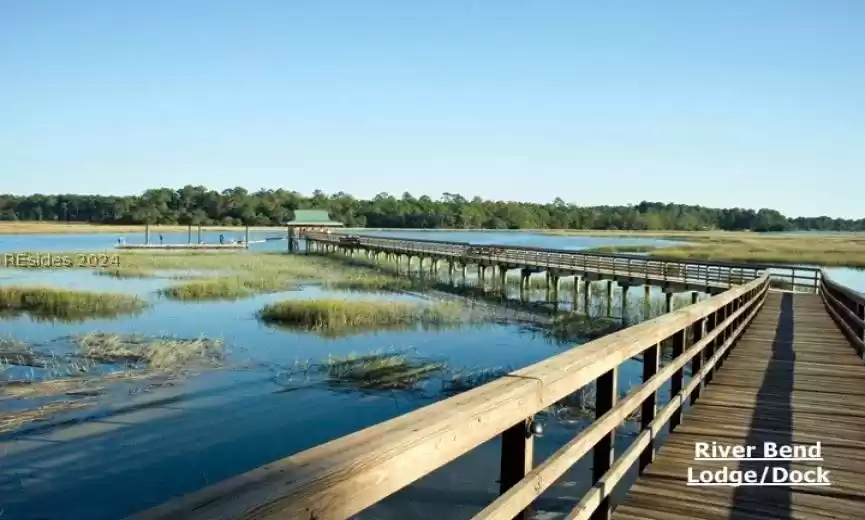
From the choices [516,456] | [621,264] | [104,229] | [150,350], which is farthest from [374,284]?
[104,229]

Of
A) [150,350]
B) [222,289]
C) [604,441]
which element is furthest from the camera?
[222,289]

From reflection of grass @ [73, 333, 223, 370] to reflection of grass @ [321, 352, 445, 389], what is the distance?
2.96 meters

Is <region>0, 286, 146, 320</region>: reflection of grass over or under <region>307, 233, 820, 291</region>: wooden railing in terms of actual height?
under

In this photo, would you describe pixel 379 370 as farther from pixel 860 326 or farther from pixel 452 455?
pixel 452 455

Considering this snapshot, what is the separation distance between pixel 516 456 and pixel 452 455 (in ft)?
1.88

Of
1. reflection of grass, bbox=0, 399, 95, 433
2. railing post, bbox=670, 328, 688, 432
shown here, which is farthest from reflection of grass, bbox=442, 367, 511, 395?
railing post, bbox=670, 328, 688, 432

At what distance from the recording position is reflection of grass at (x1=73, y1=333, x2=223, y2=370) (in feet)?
50.8

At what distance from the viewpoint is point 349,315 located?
22.4 meters

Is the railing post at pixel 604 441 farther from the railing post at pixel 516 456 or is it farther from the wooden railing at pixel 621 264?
the wooden railing at pixel 621 264

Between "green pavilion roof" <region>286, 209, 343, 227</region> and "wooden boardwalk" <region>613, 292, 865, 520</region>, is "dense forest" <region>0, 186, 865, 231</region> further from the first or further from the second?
"wooden boardwalk" <region>613, 292, 865, 520</region>

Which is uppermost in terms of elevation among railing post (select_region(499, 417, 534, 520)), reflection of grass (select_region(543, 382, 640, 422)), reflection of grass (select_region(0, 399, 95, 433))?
railing post (select_region(499, 417, 534, 520))

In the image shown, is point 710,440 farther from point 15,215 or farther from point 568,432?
point 15,215

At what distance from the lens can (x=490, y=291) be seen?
1348 inches

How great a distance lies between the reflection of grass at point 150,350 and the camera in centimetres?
1547
